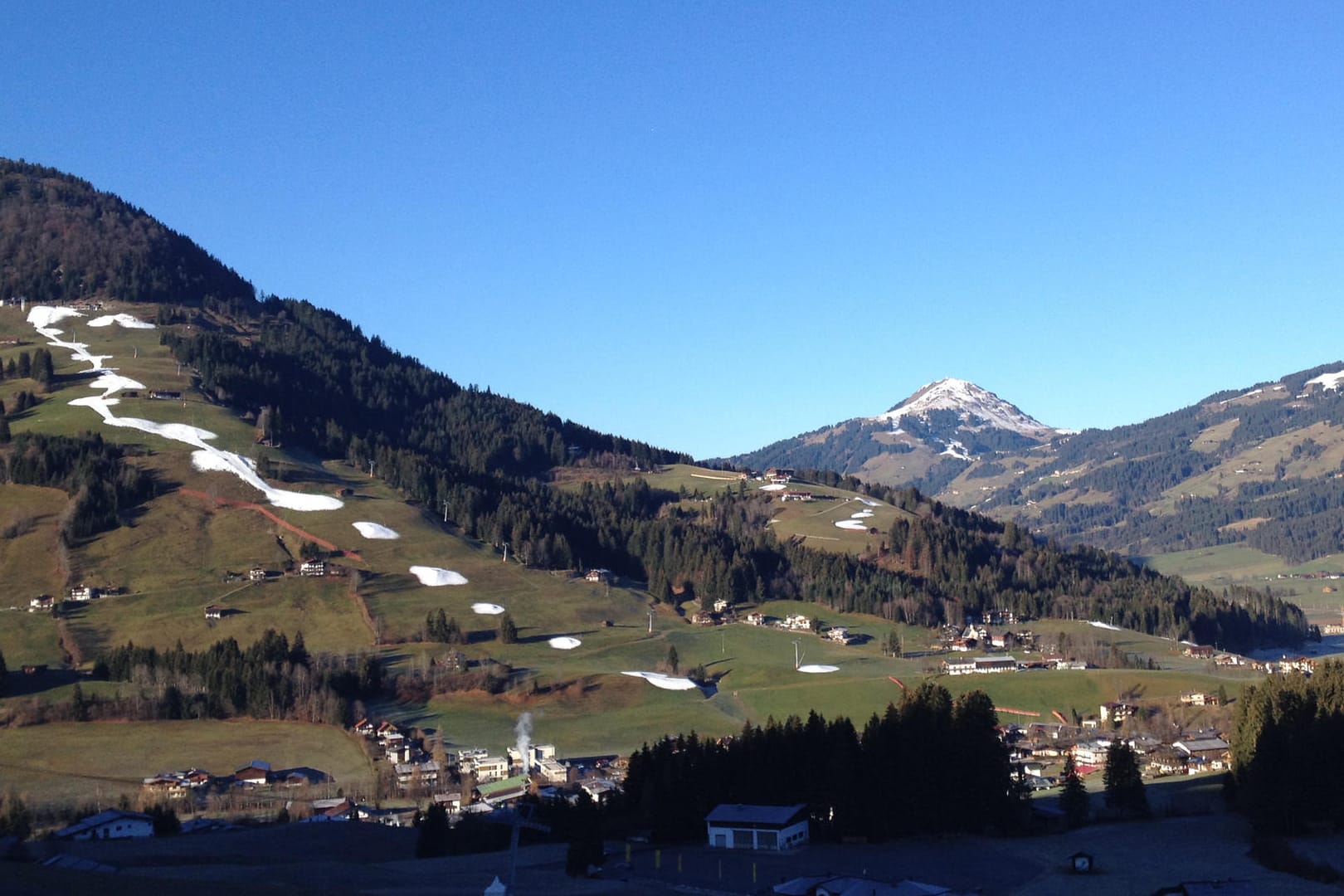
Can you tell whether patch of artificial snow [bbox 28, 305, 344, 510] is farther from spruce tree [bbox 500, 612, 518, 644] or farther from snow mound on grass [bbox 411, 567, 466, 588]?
spruce tree [bbox 500, 612, 518, 644]

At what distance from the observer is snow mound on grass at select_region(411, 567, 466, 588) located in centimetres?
14100

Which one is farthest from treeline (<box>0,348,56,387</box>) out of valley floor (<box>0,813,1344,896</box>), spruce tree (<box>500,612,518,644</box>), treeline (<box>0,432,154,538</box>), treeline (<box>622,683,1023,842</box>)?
treeline (<box>622,683,1023,842</box>)

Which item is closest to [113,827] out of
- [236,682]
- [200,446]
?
[236,682]

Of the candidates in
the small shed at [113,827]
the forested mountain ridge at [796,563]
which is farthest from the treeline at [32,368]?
the small shed at [113,827]

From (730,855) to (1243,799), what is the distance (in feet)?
81.9

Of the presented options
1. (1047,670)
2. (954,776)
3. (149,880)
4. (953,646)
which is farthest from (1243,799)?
(953,646)

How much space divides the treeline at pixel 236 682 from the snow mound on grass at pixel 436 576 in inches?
1148

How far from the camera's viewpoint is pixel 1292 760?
201 feet

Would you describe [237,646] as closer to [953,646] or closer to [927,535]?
[953,646]

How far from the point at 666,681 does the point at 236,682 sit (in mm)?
35216

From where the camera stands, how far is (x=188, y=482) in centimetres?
15562

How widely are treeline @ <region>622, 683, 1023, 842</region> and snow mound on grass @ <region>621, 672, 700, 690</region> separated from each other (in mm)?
44268

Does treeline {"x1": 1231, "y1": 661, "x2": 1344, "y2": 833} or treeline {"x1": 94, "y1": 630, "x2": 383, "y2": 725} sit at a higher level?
treeline {"x1": 1231, "y1": 661, "x2": 1344, "y2": 833}

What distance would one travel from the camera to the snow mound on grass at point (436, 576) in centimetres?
14100
